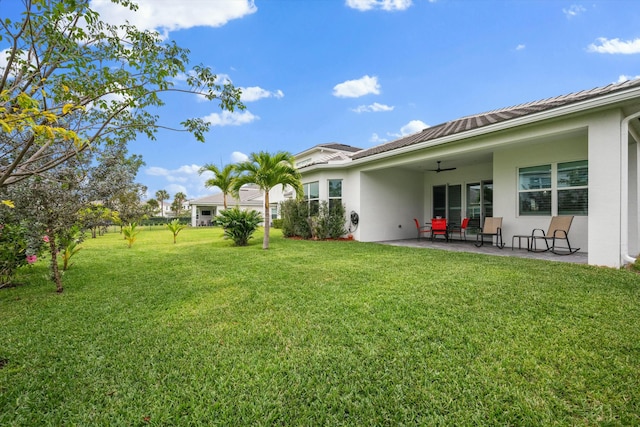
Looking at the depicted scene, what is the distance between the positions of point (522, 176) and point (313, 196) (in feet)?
27.5

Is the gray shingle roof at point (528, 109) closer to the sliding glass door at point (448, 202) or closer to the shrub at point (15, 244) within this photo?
the sliding glass door at point (448, 202)

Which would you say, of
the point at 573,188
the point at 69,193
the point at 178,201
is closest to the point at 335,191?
the point at 573,188

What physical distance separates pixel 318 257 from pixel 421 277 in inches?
129

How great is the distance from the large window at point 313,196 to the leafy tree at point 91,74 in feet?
30.1

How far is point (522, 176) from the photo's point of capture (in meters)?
9.19

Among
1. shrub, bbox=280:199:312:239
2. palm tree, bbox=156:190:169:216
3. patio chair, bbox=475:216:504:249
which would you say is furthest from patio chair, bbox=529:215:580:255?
palm tree, bbox=156:190:169:216

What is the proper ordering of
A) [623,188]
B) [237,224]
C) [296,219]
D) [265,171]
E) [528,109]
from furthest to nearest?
[296,219], [237,224], [265,171], [528,109], [623,188]

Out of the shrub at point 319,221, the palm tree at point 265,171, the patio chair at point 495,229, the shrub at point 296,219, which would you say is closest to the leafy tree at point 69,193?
the palm tree at point 265,171

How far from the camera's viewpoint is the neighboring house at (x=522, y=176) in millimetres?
5668

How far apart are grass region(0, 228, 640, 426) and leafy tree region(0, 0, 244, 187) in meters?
1.97

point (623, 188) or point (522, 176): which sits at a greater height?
point (522, 176)

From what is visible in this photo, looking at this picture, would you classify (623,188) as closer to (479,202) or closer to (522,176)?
(522,176)

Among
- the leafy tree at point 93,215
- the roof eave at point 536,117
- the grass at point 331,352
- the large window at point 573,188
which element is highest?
the roof eave at point 536,117

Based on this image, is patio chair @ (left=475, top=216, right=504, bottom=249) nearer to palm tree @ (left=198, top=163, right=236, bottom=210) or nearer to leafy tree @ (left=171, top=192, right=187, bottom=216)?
palm tree @ (left=198, top=163, right=236, bottom=210)
